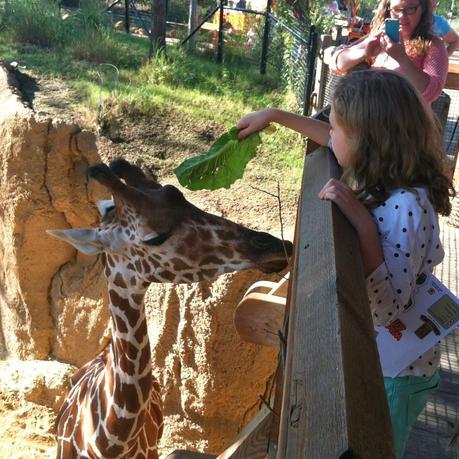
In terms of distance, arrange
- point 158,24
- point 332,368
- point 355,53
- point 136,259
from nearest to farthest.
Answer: point 332,368, point 136,259, point 355,53, point 158,24

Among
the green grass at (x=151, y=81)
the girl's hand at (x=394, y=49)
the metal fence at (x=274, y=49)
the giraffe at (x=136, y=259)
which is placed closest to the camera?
the giraffe at (x=136, y=259)

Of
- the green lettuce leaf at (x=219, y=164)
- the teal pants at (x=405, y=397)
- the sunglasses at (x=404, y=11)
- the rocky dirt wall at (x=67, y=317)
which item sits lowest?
the rocky dirt wall at (x=67, y=317)

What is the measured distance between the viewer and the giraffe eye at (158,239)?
8.84 feet

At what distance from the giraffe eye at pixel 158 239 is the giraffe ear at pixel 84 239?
0.70ft

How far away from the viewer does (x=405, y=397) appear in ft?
6.68

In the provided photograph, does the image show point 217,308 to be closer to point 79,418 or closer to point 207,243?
point 79,418

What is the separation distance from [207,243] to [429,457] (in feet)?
4.69

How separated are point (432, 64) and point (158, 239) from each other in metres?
2.04

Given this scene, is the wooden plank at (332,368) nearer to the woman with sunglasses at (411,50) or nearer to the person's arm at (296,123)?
the person's arm at (296,123)

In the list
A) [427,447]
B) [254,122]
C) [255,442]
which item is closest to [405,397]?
[255,442]

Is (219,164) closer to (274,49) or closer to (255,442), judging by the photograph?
(255,442)

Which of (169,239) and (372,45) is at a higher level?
→ (372,45)

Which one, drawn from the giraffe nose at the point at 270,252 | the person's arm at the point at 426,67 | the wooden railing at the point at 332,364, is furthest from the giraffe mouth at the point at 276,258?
the person's arm at the point at 426,67

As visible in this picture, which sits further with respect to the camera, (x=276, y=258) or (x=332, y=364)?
(x=276, y=258)
